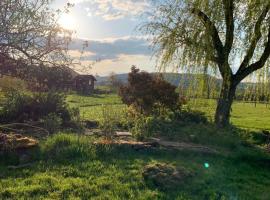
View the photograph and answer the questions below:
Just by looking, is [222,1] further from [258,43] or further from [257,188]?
[257,188]

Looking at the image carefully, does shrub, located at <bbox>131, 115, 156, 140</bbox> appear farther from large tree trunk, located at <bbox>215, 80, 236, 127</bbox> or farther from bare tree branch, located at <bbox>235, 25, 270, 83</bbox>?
bare tree branch, located at <bbox>235, 25, 270, 83</bbox>

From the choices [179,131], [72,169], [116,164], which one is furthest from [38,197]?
[179,131]

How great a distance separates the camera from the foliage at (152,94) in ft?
Result: 58.9

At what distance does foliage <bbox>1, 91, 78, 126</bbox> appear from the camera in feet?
45.6

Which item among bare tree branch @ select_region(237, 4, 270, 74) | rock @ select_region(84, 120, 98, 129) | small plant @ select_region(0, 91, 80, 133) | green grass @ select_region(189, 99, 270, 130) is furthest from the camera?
green grass @ select_region(189, 99, 270, 130)

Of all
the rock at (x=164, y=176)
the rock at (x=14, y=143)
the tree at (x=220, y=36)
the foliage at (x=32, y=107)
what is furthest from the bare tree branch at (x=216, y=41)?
the rock at (x=14, y=143)

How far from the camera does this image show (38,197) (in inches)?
252

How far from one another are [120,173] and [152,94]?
10288 mm

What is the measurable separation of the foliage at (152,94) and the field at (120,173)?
254 inches

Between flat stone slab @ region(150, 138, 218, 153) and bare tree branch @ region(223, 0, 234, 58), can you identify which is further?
bare tree branch @ region(223, 0, 234, 58)

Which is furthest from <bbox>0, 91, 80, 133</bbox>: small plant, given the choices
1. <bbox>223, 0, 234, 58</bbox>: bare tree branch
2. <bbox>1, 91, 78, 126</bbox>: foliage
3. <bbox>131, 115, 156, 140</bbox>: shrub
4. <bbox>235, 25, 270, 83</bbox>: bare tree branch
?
<bbox>235, 25, 270, 83</bbox>: bare tree branch

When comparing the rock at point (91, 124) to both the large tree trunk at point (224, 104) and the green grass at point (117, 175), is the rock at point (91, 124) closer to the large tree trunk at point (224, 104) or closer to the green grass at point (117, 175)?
the green grass at point (117, 175)

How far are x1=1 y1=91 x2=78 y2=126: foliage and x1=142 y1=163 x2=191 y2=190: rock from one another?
6.83 metres

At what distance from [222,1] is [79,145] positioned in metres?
7.49
